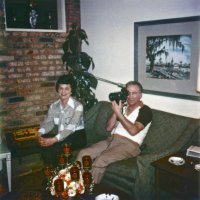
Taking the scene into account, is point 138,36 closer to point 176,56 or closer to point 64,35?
point 176,56

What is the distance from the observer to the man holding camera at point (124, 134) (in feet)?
8.73

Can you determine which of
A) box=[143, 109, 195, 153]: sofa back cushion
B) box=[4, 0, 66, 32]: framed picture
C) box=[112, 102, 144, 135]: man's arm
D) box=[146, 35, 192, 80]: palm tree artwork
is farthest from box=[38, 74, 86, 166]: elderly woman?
box=[4, 0, 66, 32]: framed picture

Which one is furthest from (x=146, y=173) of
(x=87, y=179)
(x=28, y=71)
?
(x=28, y=71)

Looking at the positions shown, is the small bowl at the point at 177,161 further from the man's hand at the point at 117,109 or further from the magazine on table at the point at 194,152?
the man's hand at the point at 117,109

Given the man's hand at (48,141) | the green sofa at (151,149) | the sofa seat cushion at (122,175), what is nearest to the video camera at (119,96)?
the green sofa at (151,149)

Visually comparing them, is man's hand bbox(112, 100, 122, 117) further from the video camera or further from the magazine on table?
the magazine on table

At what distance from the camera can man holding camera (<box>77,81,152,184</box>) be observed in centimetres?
266

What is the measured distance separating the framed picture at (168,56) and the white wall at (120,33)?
0.08 meters

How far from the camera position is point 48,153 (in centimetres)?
296

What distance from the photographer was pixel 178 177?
6.69ft

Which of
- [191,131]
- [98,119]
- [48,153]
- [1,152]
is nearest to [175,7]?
[191,131]

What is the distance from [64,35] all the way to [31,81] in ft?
2.67

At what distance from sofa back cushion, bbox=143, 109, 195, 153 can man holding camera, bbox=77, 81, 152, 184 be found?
77 millimetres

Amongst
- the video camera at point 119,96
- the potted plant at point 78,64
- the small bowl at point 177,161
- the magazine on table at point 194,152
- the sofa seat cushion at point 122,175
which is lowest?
the sofa seat cushion at point 122,175
